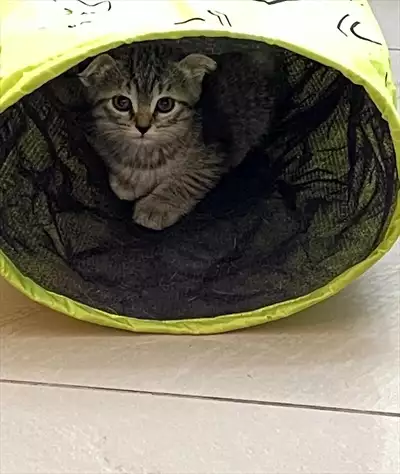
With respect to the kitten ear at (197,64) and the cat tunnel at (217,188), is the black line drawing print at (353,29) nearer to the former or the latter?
the cat tunnel at (217,188)

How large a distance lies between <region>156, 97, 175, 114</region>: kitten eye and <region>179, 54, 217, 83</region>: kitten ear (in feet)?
0.17

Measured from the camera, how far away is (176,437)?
43.6 inches

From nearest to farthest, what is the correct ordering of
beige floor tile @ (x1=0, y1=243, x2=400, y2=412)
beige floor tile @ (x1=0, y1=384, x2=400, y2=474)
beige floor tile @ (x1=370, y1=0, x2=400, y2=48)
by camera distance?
beige floor tile @ (x1=0, y1=384, x2=400, y2=474) → beige floor tile @ (x1=0, y1=243, x2=400, y2=412) → beige floor tile @ (x1=370, y1=0, x2=400, y2=48)

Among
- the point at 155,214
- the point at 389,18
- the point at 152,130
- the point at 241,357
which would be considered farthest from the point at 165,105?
the point at 389,18

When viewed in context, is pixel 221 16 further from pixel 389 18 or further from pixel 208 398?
pixel 389 18

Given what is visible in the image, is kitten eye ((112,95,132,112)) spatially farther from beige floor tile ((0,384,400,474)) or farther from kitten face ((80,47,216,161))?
beige floor tile ((0,384,400,474))

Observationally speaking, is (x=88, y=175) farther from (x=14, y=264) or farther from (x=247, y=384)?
(x=247, y=384)

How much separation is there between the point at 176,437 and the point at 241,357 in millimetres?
172

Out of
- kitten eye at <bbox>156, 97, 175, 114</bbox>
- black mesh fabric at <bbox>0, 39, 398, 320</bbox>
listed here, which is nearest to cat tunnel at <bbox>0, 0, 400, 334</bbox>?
black mesh fabric at <bbox>0, 39, 398, 320</bbox>

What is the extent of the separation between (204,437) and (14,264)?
0.35m

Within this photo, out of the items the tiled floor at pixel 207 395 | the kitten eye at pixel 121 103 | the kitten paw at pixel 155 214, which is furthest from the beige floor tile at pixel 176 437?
the kitten eye at pixel 121 103

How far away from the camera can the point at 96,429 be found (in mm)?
1122

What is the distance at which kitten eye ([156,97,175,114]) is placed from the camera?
1.36 metres

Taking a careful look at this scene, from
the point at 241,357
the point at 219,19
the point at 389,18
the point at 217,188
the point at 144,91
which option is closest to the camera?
the point at 219,19
